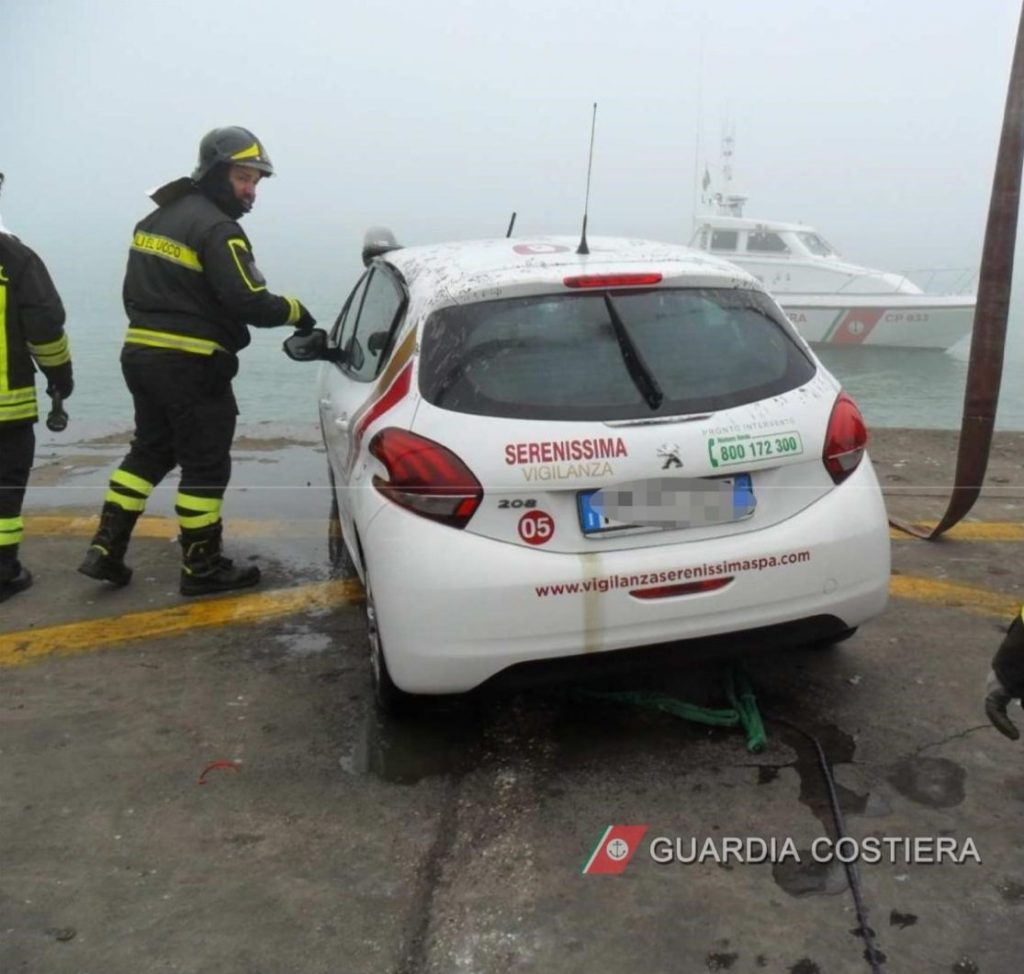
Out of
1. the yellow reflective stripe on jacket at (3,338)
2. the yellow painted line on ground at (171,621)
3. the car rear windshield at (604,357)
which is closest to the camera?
the car rear windshield at (604,357)

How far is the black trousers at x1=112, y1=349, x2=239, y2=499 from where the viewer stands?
4602 millimetres

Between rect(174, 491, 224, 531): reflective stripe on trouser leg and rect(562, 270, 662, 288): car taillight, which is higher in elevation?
rect(562, 270, 662, 288): car taillight

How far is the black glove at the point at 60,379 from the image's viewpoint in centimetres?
501

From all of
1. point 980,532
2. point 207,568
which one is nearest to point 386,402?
point 207,568

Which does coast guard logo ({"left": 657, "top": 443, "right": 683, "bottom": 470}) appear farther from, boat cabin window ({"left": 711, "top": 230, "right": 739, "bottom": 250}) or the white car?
boat cabin window ({"left": 711, "top": 230, "right": 739, "bottom": 250})

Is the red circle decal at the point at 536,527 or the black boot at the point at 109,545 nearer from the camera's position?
the red circle decal at the point at 536,527

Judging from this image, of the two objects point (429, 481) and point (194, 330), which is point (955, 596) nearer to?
point (429, 481)

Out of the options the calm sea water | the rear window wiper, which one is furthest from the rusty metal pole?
the calm sea water

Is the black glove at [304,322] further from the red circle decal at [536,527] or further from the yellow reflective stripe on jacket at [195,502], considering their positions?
the red circle decal at [536,527]

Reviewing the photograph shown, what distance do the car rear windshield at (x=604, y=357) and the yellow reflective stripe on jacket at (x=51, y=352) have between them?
2.36m

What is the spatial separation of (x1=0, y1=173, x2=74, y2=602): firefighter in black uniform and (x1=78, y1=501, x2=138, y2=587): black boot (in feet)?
1.18

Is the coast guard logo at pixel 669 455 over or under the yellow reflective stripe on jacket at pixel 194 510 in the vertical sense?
over

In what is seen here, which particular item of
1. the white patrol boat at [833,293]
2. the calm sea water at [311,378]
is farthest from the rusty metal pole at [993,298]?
the white patrol boat at [833,293]

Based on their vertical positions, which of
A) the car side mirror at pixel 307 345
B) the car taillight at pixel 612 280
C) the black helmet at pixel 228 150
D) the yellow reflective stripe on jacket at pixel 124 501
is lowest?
the yellow reflective stripe on jacket at pixel 124 501
